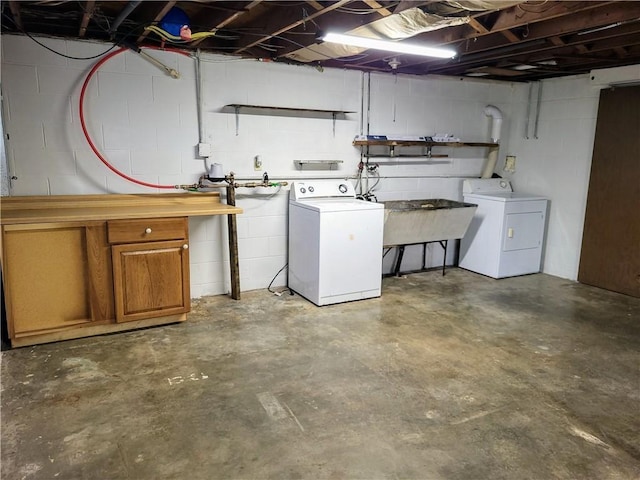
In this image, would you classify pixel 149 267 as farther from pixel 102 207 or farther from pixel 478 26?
pixel 478 26

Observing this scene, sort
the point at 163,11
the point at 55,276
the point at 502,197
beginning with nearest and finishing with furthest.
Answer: the point at 163,11 < the point at 55,276 < the point at 502,197

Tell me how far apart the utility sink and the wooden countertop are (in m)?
1.65

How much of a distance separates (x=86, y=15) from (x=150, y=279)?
1.81m

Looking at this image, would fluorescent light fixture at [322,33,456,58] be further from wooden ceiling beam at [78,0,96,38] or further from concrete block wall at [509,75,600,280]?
concrete block wall at [509,75,600,280]

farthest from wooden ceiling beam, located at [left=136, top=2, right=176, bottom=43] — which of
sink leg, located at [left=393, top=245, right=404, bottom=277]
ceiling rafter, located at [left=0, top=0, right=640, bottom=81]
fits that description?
sink leg, located at [left=393, top=245, right=404, bottom=277]

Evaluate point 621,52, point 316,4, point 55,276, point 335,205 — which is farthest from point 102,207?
point 621,52

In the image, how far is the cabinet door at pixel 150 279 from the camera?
10.9 ft

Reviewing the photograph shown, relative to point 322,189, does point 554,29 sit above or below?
above

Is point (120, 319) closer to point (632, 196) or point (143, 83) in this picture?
point (143, 83)

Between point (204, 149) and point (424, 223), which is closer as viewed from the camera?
point (204, 149)

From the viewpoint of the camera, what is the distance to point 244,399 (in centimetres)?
262

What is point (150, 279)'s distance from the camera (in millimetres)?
3432

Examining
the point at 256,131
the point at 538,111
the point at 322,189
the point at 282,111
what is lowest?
the point at 322,189

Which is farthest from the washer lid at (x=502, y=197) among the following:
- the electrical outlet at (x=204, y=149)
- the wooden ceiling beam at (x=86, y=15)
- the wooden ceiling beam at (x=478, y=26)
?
the wooden ceiling beam at (x=86, y=15)
